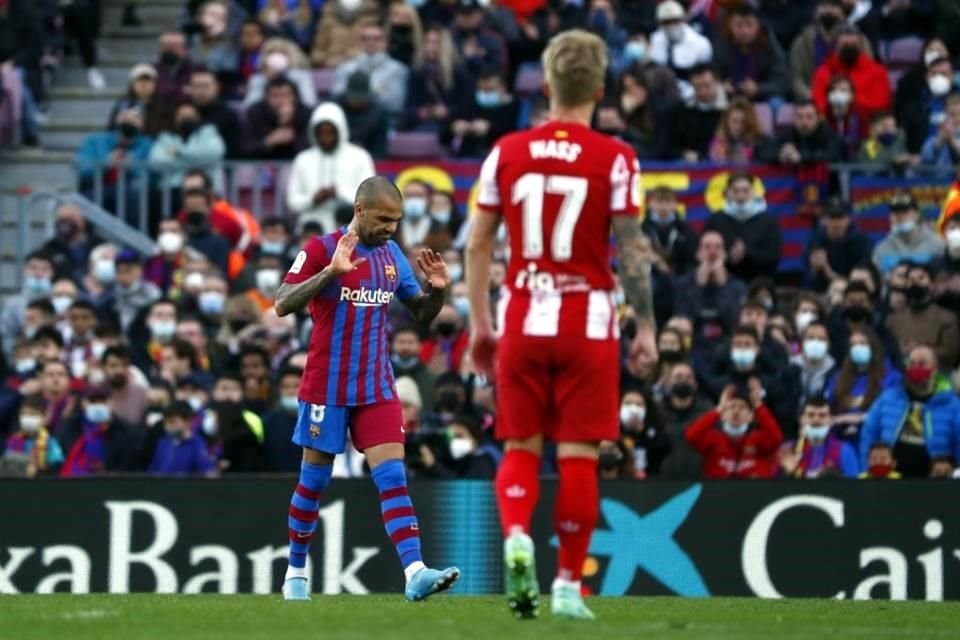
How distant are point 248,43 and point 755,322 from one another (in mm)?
7333

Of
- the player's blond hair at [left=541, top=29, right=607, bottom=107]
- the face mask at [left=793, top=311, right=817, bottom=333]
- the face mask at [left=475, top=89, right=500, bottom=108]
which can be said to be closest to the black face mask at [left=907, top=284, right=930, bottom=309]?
the face mask at [left=793, top=311, right=817, bottom=333]

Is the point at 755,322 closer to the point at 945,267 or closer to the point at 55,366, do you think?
the point at 945,267

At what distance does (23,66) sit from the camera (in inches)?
1029

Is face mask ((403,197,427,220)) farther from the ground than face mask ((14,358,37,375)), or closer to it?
farther from the ground

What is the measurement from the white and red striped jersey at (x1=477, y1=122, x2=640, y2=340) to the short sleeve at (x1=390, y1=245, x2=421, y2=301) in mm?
2650

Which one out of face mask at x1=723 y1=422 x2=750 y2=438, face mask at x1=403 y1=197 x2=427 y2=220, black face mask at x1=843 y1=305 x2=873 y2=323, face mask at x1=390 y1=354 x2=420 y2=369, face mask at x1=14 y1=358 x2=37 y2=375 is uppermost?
face mask at x1=403 y1=197 x2=427 y2=220

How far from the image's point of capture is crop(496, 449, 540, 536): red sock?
405 inches

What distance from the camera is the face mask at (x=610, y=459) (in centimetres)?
1877

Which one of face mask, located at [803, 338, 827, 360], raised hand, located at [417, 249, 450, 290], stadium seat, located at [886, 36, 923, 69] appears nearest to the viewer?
raised hand, located at [417, 249, 450, 290]

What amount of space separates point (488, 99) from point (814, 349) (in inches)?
192

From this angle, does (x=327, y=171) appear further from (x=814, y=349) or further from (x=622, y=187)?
(x=622, y=187)

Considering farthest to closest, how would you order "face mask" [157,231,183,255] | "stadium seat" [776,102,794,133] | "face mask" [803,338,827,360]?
"stadium seat" [776,102,794,133], "face mask" [157,231,183,255], "face mask" [803,338,827,360]

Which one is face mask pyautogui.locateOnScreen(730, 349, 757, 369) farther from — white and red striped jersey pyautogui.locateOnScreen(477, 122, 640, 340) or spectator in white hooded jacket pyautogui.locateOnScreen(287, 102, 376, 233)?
white and red striped jersey pyautogui.locateOnScreen(477, 122, 640, 340)

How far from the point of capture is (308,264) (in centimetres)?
1281
